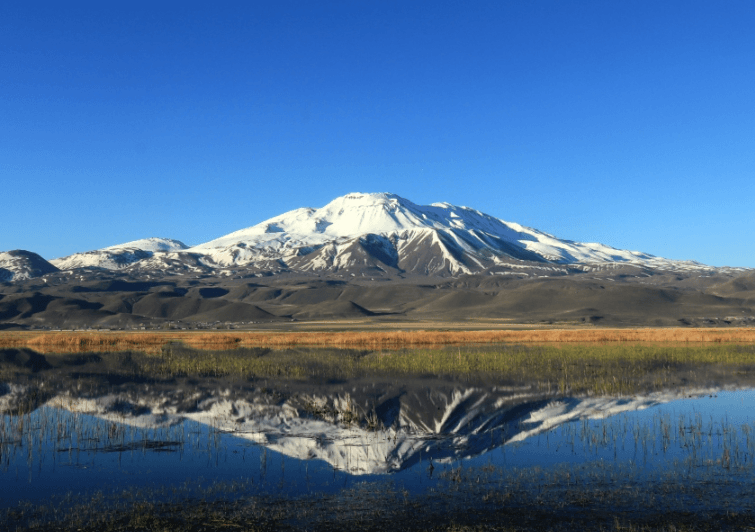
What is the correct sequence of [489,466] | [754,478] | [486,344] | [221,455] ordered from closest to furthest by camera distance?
[754,478] < [489,466] < [221,455] < [486,344]

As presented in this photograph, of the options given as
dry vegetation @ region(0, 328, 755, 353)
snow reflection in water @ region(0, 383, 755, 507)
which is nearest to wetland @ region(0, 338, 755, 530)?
snow reflection in water @ region(0, 383, 755, 507)

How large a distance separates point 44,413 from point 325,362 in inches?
810

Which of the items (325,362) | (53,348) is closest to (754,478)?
(325,362)

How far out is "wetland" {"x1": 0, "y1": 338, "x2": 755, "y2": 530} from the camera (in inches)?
516

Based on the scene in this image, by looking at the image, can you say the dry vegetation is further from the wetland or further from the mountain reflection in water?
the mountain reflection in water

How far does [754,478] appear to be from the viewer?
602 inches

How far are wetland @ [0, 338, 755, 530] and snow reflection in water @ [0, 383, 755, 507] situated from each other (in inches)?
3.3

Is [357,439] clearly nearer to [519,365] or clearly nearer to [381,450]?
[381,450]

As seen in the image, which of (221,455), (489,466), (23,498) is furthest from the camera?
(221,455)

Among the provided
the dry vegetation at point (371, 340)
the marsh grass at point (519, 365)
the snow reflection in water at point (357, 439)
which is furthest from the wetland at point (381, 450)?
the dry vegetation at point (371, 340)

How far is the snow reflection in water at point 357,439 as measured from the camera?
15.9m

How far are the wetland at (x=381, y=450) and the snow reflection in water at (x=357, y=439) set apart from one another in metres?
0.08

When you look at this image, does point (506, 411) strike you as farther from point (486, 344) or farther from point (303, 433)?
point (486, 344)

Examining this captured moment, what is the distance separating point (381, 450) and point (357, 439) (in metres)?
1.61
